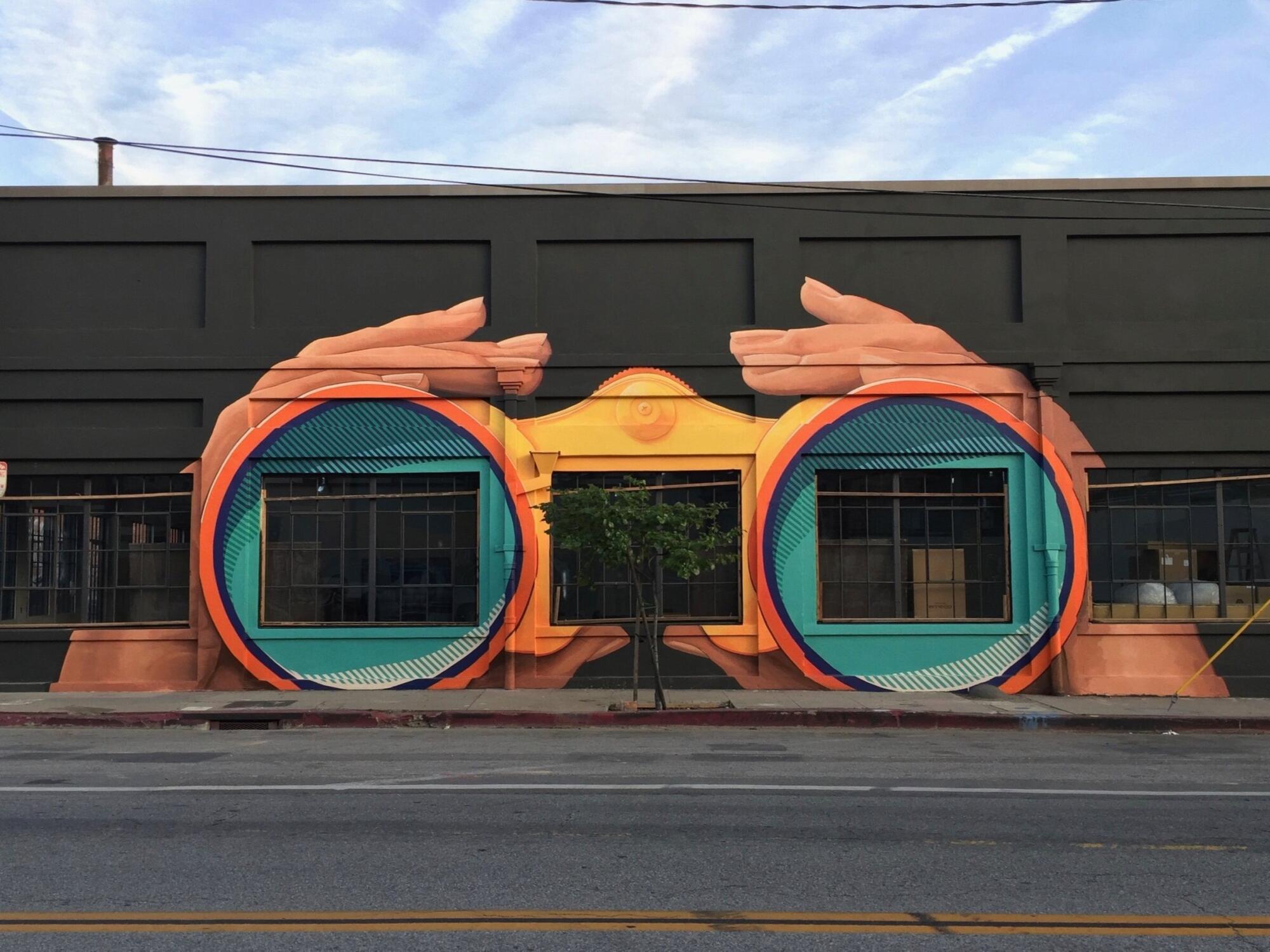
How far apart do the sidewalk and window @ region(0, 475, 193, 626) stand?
152 centimetres

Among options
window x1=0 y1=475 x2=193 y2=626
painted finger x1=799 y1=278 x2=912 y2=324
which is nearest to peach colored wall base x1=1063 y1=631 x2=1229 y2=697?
painted finger x1=799 y1=278 x2=912 y2=324

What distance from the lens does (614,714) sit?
515 inches

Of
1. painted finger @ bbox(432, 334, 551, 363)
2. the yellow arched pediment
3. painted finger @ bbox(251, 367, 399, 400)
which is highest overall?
painted finger @ bbox(432, 334, 551, 363)

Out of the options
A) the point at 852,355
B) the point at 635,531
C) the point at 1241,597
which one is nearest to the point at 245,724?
the point at 635,531

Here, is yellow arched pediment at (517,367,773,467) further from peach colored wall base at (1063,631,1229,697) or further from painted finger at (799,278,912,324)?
peach colored wall base at (1063,631,1229,697)

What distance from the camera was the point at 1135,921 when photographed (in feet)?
18.2

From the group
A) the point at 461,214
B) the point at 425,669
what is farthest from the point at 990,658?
the point at 461,214

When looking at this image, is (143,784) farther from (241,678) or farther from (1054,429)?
(1054,429)

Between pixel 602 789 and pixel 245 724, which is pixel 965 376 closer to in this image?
pixel 602 789

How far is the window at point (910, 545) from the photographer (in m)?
15.5

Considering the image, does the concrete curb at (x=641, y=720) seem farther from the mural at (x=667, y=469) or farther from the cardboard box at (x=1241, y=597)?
the cardboard box at (x=1241, y=597)

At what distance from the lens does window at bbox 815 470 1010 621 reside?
1548 centimetres

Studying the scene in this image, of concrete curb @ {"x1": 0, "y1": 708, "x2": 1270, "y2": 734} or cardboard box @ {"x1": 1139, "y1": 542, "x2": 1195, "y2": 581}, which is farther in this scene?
cardboard box @ {"x1": 1139, "y1": 542, "x2": 1195, "y2": 581}

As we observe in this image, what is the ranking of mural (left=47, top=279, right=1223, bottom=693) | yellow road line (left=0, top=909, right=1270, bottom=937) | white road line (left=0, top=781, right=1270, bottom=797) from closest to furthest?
yellow road line (left=0, top=909, right=1270, bottom=937), white road line (left=0, top=781, right=1270, bottom=797), mural (left=47, top=279, right=1223, bottom=693)
